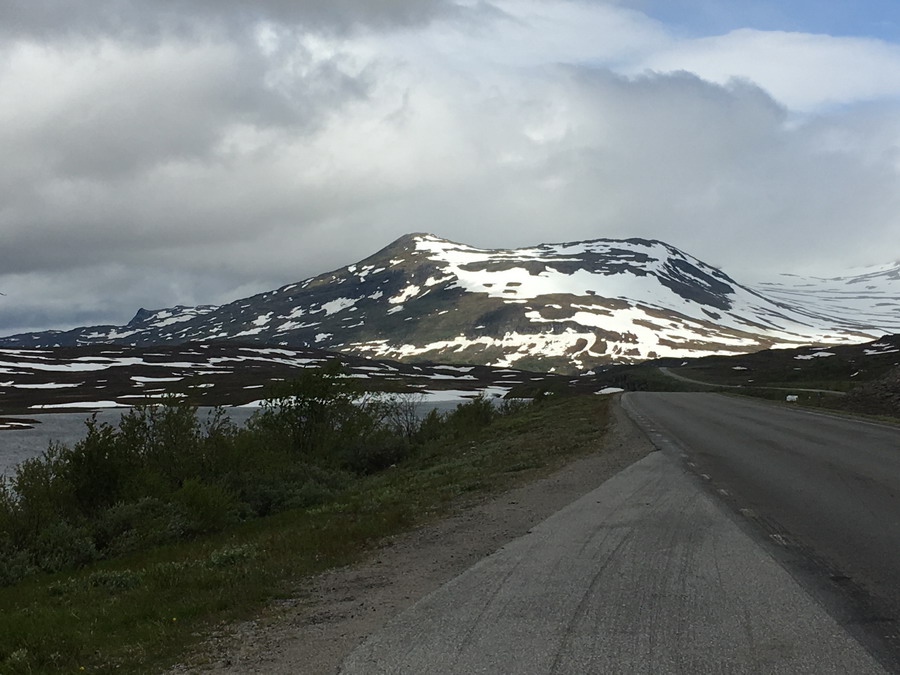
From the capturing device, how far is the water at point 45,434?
52.9 metres

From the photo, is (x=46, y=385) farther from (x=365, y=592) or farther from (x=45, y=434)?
(x=365, y=592)

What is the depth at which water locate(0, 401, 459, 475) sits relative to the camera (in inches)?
2082

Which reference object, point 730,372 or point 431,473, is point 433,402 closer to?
point 730,372

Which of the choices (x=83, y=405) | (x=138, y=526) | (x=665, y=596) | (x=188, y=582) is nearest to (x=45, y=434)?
(x=83, y=405)

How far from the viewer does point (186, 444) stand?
26172 mm

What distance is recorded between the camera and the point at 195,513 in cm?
1825

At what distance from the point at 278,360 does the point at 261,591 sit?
592 ft

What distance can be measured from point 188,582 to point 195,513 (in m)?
8.68

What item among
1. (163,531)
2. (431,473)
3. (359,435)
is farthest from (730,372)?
(163,531)

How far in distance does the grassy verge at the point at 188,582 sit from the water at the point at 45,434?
2564 cm

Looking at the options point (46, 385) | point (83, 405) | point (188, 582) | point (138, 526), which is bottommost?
point (83, 405)

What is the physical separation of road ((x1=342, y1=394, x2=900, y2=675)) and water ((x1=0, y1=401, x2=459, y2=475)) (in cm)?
3435

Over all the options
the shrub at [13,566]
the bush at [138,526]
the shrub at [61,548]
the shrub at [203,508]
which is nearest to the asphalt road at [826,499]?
the shrub at [203,508]

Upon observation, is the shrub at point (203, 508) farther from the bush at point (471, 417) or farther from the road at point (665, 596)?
the bush at point (471, 417)
